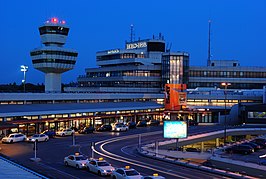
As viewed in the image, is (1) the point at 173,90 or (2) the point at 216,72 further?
(2) the point at 216,72

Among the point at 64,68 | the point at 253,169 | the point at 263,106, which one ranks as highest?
the point at 64,68

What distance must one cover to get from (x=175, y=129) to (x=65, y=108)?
25282 millimetres

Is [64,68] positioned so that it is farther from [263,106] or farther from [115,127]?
[263,106]

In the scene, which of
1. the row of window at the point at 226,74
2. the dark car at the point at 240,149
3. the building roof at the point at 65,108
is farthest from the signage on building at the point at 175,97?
the dark car at the point at 240,149

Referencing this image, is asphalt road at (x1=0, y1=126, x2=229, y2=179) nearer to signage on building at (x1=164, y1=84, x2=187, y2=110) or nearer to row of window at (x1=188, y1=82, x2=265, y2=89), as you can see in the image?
signage on building at (x1=164, y1=84, x2=187, y2=110)

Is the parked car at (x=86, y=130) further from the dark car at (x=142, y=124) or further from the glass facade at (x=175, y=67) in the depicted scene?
the glass facade at (x=175, y=67)

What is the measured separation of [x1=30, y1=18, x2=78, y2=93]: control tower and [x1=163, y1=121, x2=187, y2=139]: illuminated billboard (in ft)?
164

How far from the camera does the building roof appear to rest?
6328 cm

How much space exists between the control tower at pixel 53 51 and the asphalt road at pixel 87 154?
34.3m

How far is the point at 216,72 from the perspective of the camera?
126 meters

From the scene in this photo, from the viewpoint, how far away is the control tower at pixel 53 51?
97.4m

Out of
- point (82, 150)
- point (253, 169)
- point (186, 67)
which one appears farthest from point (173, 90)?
point (253, 169)

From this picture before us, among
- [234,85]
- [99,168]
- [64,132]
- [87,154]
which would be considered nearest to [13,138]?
[64,132]

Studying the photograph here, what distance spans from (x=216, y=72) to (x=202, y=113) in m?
29.1
